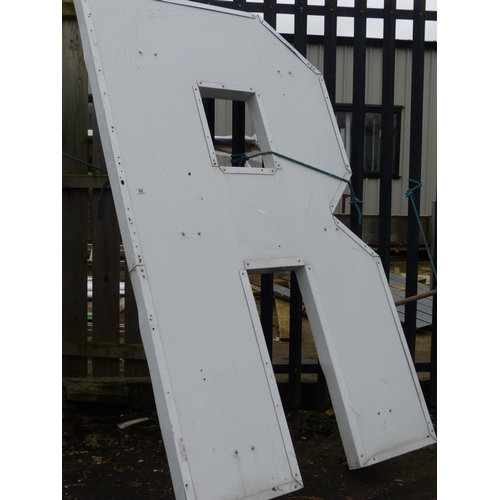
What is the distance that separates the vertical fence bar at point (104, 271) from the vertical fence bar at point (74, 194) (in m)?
0.07

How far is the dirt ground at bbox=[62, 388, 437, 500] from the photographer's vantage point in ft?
9.06

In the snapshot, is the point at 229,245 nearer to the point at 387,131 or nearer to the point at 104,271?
the point at 104,271

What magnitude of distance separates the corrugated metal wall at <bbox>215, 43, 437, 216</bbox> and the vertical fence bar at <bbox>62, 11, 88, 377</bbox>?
480 centimetres

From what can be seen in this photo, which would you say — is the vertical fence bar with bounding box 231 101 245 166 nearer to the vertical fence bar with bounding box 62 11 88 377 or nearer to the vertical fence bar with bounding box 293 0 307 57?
Answer: the vertical fence bar with bounding box 293 0 307 57

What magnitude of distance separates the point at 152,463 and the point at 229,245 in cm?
128

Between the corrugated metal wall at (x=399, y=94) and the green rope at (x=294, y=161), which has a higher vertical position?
the corrugated metal wall at (x=399, y=94)

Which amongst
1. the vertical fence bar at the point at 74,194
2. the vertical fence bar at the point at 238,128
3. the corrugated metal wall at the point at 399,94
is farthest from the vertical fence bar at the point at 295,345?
the corrugated metal wall at the point at 399,94

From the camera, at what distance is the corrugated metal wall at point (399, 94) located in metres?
9.04

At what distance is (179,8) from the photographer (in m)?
2.84

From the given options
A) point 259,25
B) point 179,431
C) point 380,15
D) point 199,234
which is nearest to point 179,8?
point 259,25

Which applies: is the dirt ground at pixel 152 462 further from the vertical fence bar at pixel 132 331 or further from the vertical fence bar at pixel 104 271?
the vertical fence bar at pixel 104 271

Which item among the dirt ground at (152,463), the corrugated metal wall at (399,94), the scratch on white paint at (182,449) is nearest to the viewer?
the scratch on white paint at (182,449)

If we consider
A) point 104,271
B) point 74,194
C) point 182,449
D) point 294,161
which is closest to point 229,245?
point 294,161

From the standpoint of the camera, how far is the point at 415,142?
383cm
